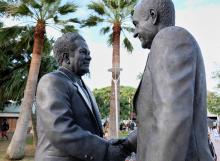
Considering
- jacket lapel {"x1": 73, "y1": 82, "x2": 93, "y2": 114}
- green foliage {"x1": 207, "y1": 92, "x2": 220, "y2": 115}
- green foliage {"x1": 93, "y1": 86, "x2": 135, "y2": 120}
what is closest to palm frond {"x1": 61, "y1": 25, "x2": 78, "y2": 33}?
jacket lapel {"x1": 73, "y1": 82, "x2": 93, "y2": 114}

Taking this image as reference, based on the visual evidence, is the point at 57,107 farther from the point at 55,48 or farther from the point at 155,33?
the point at 155,33

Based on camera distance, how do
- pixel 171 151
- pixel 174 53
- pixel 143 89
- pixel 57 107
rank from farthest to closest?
pixel 57 107
pixel 143 89
pixel 174 53
pixel 171 151

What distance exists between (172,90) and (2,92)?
899 inches

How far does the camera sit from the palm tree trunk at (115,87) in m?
17.3

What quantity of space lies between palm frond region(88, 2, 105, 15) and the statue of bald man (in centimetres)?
1740

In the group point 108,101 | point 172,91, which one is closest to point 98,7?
point 172,91

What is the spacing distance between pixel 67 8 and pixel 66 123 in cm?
1499

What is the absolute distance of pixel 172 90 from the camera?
A: 1719mm

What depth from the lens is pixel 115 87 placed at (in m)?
17.4

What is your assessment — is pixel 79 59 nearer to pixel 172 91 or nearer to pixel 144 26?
pixel 144 26

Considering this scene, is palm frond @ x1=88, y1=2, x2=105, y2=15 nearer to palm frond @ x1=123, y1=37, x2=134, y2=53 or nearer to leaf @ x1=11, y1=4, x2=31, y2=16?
palm frond @ x1=123, y1=37, x2=134, y2=53

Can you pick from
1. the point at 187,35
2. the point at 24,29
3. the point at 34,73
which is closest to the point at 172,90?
the point at 187,35

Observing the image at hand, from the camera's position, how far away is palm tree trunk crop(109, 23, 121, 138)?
681 inches

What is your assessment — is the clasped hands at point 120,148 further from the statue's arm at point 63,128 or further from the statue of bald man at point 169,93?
the statue of bald man at point 169,93
